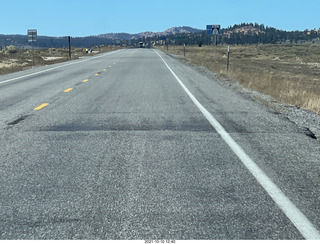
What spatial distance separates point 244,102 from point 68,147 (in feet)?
20.4

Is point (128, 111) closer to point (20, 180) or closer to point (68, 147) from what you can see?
point (68, 147)

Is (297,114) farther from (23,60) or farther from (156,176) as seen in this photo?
(23,60)

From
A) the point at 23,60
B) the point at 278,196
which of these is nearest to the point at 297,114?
the point at 278,196

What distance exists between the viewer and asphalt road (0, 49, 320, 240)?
3092 mm

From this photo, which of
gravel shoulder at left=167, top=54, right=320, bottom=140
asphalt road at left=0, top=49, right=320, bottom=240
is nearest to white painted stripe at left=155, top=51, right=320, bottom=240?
asphalt road at left=0, top=49, right=320, bottom=240

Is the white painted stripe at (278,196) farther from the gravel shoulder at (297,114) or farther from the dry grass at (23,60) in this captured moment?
the dry grass at (23,60)

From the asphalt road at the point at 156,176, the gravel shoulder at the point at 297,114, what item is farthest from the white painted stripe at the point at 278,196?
the gravel shoulder at the point at 297,114

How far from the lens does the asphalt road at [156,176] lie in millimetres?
3092

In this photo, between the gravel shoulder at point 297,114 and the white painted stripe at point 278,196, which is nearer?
the white painted stripe at point 278,196

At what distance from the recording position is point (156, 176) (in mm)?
4281

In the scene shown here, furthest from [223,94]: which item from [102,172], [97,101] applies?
[102,172]

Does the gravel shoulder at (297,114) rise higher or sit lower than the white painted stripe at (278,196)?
higher

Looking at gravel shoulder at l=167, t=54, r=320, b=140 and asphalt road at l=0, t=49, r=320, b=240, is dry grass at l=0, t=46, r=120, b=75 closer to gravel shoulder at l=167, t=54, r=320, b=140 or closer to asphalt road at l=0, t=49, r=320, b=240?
gravel shoulder at l=167, t=54, r=320, b=140

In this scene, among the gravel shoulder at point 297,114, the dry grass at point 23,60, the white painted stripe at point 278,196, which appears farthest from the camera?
the dry grass at point 23,60
